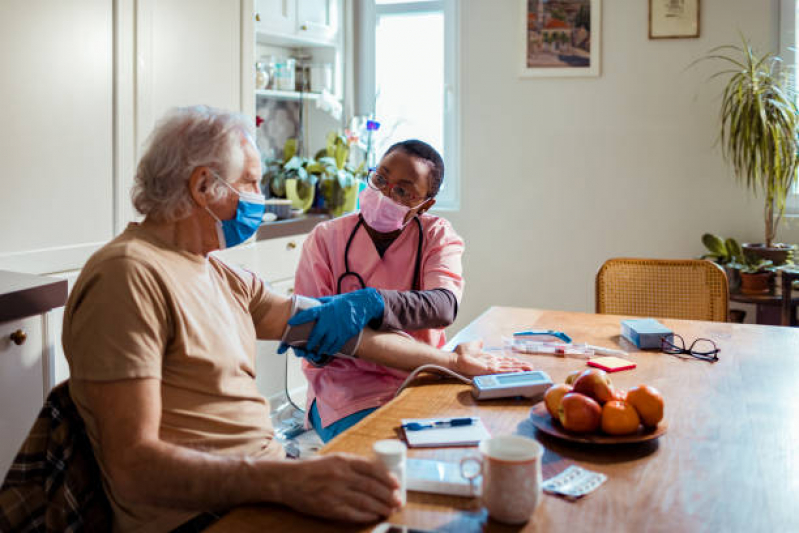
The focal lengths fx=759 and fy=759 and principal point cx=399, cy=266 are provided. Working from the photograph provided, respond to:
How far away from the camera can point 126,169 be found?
2.67 metres

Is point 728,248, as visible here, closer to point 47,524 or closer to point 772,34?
point 772,34

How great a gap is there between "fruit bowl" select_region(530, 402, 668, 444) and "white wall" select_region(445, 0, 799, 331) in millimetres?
2836

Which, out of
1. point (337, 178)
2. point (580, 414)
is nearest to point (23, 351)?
point (580, 414)

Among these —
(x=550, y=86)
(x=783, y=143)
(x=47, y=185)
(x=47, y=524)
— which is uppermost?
(x=550, y=86)

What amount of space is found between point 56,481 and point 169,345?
259 mm

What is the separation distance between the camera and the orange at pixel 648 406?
1.25 meters

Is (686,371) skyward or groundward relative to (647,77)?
groundward

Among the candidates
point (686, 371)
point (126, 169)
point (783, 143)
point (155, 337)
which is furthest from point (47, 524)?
point (783, 143)

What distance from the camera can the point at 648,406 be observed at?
1.25 meters

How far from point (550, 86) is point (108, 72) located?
2.37 meters

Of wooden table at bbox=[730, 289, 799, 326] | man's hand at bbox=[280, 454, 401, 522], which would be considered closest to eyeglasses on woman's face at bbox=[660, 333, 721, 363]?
man's hand at bbox=[280, 454, 401, 522]

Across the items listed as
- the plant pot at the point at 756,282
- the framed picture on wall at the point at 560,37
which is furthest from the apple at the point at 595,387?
the framed picture on wall at the point at 560,37

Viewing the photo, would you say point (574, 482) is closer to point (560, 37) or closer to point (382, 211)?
point (382, 211)

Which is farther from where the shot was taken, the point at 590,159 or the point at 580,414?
the point at 590,159
